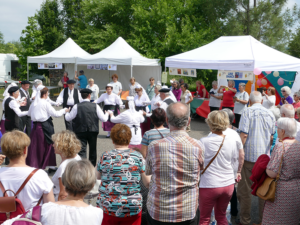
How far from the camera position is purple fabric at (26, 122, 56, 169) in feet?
18.5

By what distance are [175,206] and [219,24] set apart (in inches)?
703

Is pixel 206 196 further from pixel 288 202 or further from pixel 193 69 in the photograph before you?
pixel 193 69

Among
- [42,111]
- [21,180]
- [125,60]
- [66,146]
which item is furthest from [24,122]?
[125,60]

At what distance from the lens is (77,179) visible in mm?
1915

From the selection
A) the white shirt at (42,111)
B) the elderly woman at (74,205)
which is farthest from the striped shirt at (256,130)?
the white shirt at (42,111)

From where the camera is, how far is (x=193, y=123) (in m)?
11.5

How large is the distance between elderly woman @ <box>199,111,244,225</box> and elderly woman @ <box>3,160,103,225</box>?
138cm

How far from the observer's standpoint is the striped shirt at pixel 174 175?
2.28 m

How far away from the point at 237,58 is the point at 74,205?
741 centimetres

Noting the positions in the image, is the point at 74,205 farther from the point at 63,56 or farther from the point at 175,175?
the point at 63,56

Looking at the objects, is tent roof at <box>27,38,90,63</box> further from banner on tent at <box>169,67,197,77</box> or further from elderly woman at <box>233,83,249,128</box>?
elderly woman at <box>233,83,249,128</box>

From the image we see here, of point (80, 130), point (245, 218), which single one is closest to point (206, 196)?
point (245, 218)

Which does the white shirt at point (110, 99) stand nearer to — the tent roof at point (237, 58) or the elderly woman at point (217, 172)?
the tent roof at point (237, 58)

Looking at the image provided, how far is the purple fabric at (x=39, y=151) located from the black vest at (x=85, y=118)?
0.76m
